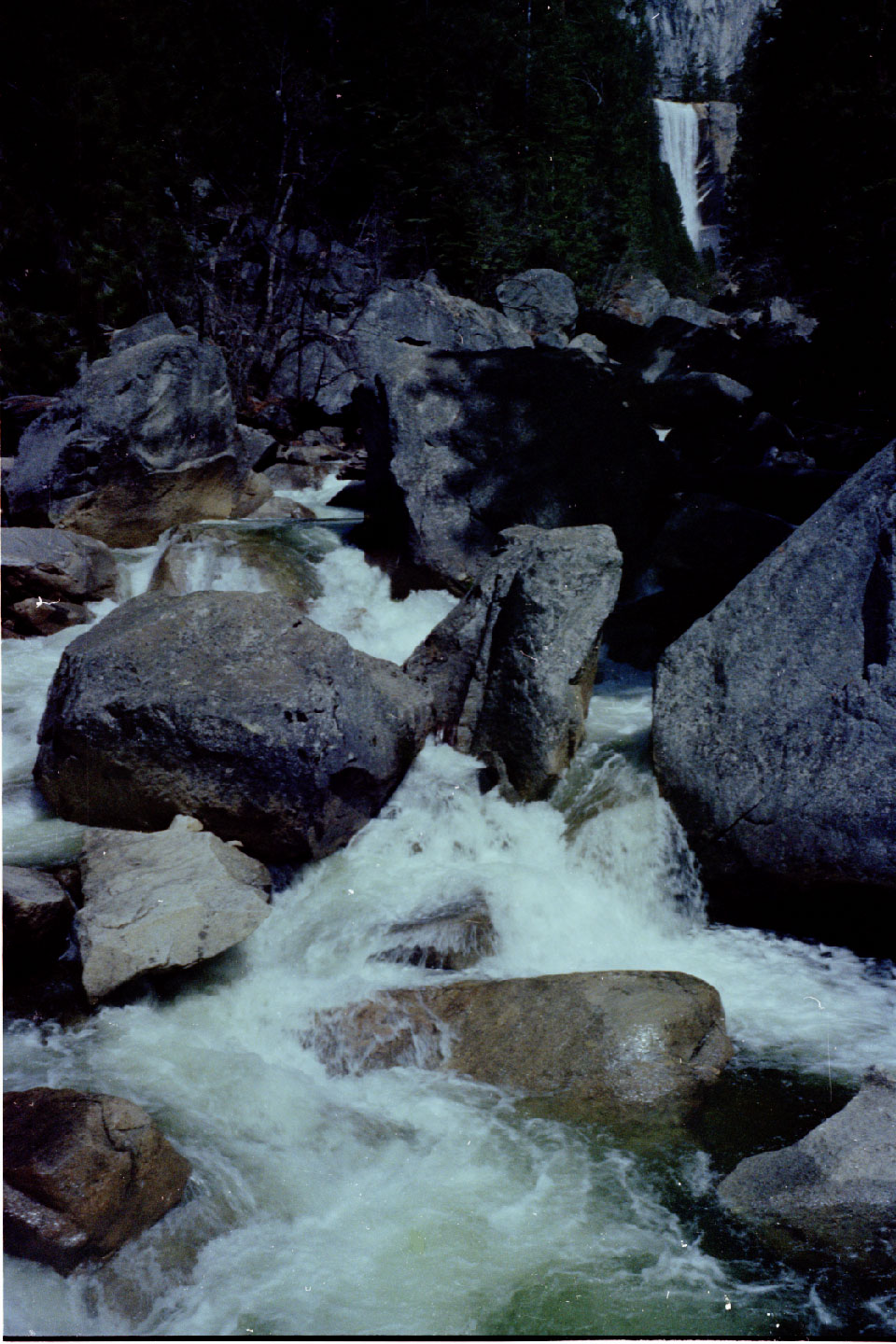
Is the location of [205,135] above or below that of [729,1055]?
above

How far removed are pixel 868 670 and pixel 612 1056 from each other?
2.19 metres

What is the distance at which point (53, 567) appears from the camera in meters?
7.19

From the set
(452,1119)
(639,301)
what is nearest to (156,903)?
(452,1119)

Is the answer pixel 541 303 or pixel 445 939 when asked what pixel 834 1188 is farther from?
pixel 541 303

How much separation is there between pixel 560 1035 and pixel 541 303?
16776 mm

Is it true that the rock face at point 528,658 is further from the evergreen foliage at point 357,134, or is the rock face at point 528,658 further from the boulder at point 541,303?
the boulder at point 541,303

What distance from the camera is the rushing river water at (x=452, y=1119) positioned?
2193 millimetres

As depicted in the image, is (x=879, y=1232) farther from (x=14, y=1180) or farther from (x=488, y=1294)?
(x=14, y=1180)

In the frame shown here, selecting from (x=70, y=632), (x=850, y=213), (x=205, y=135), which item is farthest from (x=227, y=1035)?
(x=205, y=135)

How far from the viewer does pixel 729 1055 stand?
10.7ft

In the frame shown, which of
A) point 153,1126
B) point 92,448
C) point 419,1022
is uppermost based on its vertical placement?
point 92,448

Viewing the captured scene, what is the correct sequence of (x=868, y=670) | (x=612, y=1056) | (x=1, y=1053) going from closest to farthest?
(x=1, y=1053) < (x=612, y=1056) < (x=868, y=670)

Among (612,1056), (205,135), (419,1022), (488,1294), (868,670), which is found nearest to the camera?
(488,1294)

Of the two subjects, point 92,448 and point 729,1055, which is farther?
point 92,448
